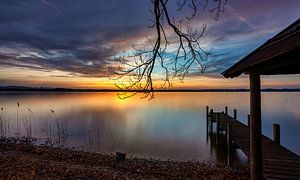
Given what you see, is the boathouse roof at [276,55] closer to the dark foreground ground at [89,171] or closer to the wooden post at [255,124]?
the wooden post at [255,124]

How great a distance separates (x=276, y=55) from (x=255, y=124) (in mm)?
3286

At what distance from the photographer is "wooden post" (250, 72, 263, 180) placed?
6.34m

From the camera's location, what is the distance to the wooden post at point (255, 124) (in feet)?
20.8

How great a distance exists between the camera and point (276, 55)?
3.70m

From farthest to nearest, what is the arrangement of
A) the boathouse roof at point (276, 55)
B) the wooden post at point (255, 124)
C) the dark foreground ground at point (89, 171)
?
the dark foreground ground at point (89, 171) < the wooden post at point (255, 124) < the boathouse roof at point (276, 55)

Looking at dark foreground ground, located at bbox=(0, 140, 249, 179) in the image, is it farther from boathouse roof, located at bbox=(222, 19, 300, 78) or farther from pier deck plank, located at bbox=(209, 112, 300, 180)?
boathouse roof, located at bbox=(222, 19, 300, 78)

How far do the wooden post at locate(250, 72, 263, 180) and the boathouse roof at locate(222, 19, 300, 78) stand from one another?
38 centimetres

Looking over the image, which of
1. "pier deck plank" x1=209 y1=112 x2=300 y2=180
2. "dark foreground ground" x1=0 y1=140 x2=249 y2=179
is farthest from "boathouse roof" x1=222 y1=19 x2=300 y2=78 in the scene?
"dark foreground ground" x1=0 y1=140 x2=249 y2=179

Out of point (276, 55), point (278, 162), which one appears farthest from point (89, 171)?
point (276, 55)

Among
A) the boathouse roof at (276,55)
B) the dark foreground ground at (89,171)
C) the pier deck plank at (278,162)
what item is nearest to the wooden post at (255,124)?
the boathouse roof at (276,55)

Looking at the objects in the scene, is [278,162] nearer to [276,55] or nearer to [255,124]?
[255,124]

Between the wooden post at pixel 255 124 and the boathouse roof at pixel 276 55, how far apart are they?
38 cm

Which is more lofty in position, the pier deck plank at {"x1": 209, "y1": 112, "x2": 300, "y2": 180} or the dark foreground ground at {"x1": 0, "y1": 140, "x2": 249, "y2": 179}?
the pier deck plank at {"x1": 209, "y1": 112, "x2": 300, "y2": 180}

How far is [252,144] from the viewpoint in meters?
6.78
